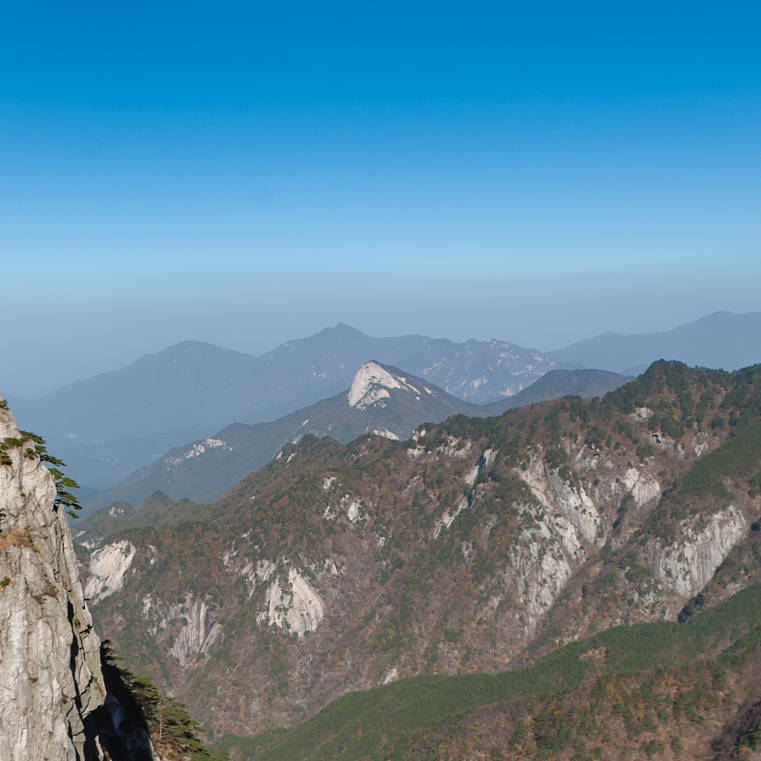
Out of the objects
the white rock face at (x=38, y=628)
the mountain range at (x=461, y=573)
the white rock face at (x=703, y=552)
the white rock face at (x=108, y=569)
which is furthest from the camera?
the white rock face at (x=108, y=569)

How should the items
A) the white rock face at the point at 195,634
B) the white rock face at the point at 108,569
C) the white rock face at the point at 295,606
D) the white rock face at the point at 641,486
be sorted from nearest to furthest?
the white rock face at the point at 195,634 → the white rock face at the point at 295,606 → the white rock face at the point at 641,486 → the white rock face at the point at 108,569

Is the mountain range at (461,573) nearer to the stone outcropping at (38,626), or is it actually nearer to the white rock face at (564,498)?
the white rock face at (564,498)

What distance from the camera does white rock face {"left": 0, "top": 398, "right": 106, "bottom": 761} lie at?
24094 millimetres

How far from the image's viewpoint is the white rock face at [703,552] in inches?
5851

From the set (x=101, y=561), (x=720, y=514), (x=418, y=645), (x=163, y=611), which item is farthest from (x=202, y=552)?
(x=720, y=514)

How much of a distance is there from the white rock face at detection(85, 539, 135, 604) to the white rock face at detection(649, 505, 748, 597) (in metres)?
156

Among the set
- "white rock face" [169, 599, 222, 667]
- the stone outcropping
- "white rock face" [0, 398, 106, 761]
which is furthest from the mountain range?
"white rock face" [0, 398, 106, 761]

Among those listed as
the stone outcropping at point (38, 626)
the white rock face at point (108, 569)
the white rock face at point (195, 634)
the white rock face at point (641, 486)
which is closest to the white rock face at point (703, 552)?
the white rock face at point (641, 486)

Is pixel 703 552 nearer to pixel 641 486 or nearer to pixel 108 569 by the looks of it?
pixel 641 486

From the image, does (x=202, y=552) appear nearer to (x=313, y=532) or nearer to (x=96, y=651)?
(x=313, y=532)

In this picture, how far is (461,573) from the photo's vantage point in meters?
166

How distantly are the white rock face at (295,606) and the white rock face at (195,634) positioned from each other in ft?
48.6

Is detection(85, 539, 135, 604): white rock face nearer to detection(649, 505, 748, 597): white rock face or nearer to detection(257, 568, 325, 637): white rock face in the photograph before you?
detection(257, 568, 325, 637): white rock face

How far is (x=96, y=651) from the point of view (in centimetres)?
2973
